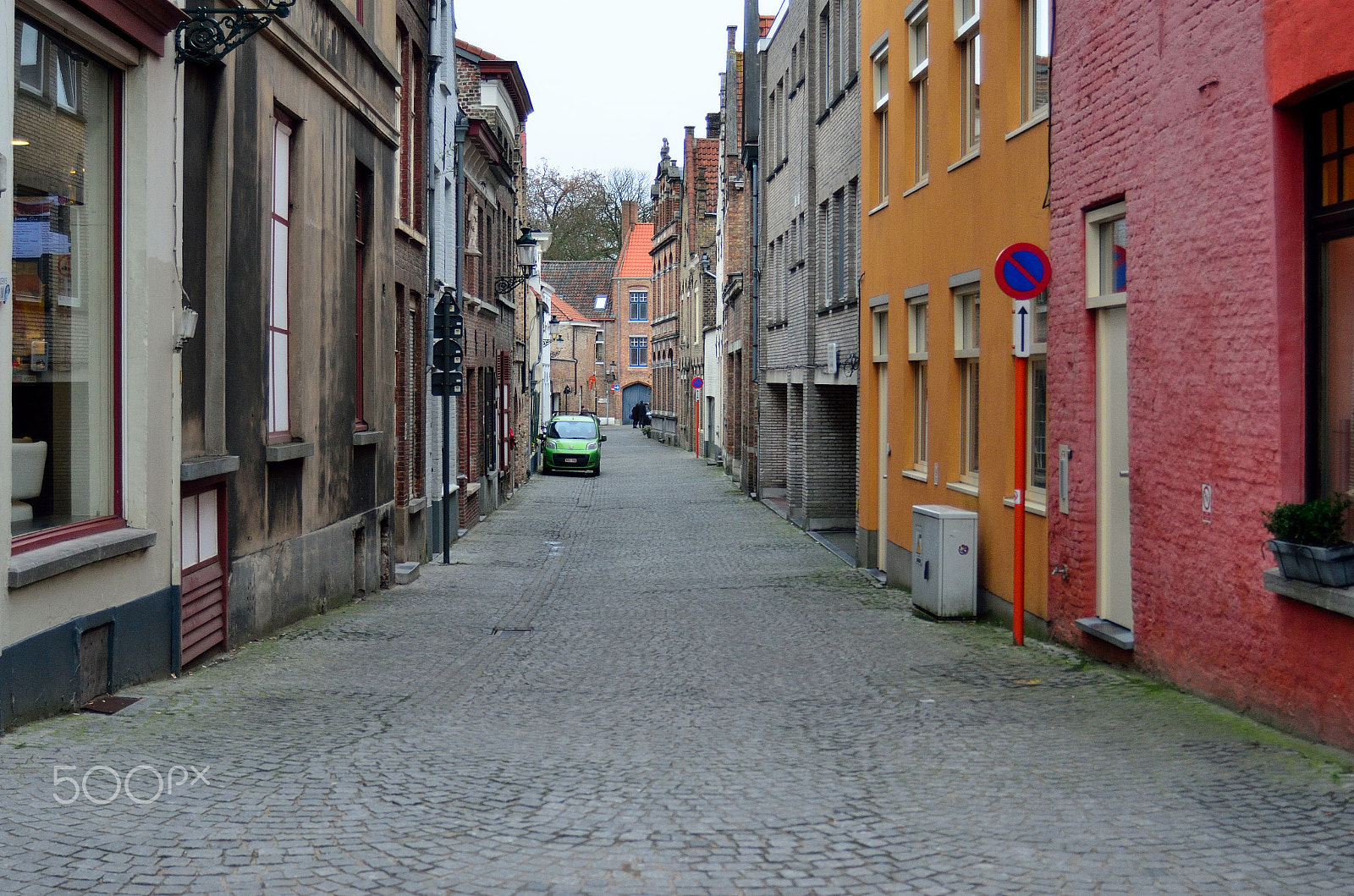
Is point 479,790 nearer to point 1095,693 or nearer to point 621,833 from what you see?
point 621,833

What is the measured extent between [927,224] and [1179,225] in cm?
626

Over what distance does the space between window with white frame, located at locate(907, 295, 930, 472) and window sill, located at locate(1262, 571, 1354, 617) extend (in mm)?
7983

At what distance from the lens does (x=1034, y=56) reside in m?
11.2

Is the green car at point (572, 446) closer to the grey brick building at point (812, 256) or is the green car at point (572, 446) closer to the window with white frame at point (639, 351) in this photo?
the grey brick building at point (812, 256)

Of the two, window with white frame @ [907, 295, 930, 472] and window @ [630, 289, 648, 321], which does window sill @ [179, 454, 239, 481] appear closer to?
window with white frame @ [907, 295, 930, 472]

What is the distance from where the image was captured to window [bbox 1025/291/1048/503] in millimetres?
11109

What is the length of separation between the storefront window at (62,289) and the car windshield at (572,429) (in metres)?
33.6

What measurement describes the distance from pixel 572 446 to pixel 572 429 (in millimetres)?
799

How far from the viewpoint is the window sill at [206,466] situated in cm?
860

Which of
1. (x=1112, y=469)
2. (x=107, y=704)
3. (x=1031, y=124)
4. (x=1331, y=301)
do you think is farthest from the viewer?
(x=1031, y=124)

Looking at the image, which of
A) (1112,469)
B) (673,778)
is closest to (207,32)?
(673,778)

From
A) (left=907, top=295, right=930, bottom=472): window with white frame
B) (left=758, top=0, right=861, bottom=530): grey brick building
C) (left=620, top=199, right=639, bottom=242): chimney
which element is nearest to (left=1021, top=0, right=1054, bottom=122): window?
(left=907, top=295, right=930, bottom=472): window with white frame

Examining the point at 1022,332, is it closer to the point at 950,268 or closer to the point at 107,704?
the point at 950,268

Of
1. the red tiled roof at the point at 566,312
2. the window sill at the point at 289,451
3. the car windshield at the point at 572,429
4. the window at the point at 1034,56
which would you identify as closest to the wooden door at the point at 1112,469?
the window at the point at 1034,56
